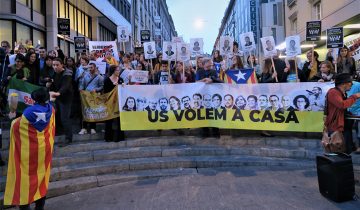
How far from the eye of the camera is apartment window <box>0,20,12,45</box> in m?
17.4

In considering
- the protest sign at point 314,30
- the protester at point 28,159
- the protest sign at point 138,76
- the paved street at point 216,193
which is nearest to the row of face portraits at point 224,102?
the protest sign at point 138,76

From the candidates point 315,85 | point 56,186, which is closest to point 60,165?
point 56,186

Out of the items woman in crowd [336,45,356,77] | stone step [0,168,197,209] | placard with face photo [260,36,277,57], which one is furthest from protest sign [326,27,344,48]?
stone step [0,168,197,209]

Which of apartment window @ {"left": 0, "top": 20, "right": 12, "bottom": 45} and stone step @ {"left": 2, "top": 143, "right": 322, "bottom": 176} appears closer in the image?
stone step @ {"left": 2, "top": 143, "right": 322, "bottom": 176}

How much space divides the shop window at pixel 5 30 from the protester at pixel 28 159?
43.2ft

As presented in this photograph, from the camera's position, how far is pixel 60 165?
7754mm

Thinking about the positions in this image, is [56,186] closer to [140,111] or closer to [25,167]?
[25,167]

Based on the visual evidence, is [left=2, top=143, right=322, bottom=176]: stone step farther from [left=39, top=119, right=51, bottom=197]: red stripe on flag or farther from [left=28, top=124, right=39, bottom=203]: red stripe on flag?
[left=28, top=124, right=39, bottom=203]: red stripe on flag

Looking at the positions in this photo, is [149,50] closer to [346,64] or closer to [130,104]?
[130,104]

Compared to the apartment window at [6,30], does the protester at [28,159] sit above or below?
below

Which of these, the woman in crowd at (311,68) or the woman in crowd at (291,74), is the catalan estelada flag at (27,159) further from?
the woman in crowd at (311,68)

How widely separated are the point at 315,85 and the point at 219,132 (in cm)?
240

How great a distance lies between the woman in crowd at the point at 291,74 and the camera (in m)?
9.91

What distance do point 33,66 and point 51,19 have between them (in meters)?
12.4
